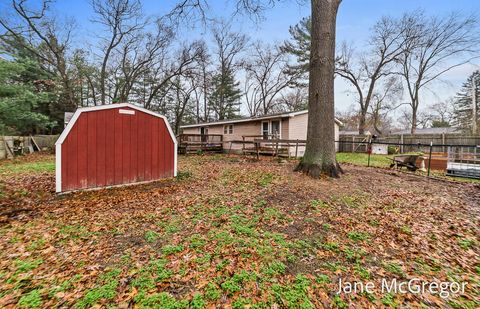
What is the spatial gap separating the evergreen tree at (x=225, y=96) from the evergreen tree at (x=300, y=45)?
8097 mm

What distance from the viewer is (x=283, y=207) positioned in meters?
4.33

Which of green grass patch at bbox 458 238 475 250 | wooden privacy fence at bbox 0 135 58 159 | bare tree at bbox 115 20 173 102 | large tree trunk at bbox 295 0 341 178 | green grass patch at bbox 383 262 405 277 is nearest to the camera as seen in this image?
green grass patch at bbox 383 262 405 277

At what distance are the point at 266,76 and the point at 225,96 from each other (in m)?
6.35

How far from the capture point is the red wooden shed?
17.3ft

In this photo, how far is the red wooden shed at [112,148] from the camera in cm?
528

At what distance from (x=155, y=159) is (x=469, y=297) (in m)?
7.07

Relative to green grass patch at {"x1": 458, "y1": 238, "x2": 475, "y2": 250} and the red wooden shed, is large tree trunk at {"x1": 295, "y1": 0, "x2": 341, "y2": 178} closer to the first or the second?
green grass patch at {"x1": 458, "y1": 238, "x2": 475, "y2": 250}

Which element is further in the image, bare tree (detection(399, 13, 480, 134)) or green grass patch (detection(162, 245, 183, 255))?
bare tree (detection(399, 13, 480, 134))

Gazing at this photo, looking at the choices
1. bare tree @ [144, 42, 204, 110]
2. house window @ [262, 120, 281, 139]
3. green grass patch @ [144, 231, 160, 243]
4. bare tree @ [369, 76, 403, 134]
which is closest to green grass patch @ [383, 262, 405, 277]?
green grass patch @ [144, 231, 160, 243]

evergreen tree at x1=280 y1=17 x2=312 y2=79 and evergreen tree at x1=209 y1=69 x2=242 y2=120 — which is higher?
evergreen tree at x1=280 y1=17 x2=312 y2=79

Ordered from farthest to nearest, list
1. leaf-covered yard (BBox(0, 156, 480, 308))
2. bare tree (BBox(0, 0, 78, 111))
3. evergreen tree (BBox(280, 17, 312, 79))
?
evergreen tree (BBox(280, 17, 312, 79)) → bare tree (BBox(0, 0, 78, 111)) → leaf-covered yard (BBox(0, 156, 480, 308))

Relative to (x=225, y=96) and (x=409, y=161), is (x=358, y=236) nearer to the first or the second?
(x=409, y=161)

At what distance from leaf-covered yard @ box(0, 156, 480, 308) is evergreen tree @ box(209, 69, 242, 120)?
25.4 metres

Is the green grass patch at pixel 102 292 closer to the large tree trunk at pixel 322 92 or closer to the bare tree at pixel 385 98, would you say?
the large tree trunk at pixel 322 92
